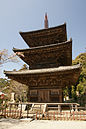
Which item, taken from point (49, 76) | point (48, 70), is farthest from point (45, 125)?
point (48, 70)

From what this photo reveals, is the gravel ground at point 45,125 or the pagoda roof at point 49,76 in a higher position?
the pagoda roof at point 49,76

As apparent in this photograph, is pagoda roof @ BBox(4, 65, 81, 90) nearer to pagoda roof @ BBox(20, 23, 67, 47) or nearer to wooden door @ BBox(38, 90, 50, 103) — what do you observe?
wooden door @ BBox(38, 90, 50, 103)

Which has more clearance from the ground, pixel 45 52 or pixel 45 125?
pixel 45 52

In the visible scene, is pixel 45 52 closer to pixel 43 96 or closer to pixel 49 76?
pixel 49 76

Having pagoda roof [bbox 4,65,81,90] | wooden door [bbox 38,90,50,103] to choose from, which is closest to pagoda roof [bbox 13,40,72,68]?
pagoda roof [bbox 4,65,81,90]

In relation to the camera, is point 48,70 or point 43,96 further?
point 43,96

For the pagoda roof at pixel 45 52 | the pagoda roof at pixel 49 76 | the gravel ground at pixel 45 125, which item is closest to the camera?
the gravel ground at pixel 45 125

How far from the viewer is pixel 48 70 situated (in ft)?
35.1

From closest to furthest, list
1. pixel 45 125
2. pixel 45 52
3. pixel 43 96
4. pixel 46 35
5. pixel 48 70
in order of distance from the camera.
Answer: pixel 45 125, pixel 48 70, pixel 43 96, pixel 45 52, pixel 46 35

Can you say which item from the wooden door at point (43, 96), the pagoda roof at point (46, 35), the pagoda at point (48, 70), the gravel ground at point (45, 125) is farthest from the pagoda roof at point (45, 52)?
the gravel ground at point (45, 125)

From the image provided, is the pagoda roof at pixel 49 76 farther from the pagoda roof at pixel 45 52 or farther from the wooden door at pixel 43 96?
the pagoda roof at pixel 45 52

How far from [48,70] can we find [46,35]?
234 inches

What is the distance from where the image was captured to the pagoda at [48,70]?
34.4 feet

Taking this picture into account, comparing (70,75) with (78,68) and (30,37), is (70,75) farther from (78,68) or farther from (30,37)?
(30,37)
